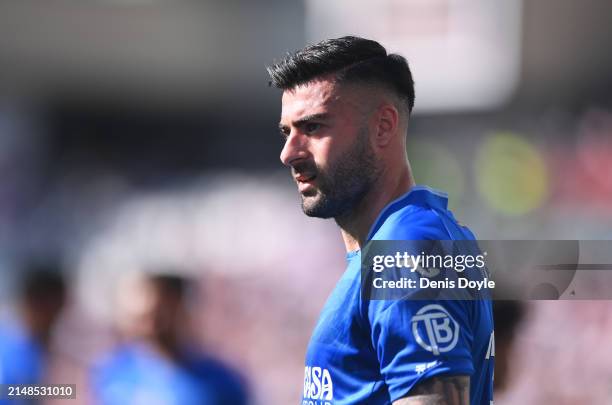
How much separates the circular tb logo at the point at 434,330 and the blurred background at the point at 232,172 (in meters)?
2.29

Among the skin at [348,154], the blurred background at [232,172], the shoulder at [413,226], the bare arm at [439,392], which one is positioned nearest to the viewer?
the bare arm at [439,392]

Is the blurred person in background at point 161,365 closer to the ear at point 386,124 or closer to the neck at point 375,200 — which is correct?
the neck at point 375,200

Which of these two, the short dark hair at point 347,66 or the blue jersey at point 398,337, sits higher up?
the short dark hair at point 347,66

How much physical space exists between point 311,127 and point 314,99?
81 millimetres

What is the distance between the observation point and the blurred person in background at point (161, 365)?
161 inches

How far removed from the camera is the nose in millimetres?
2291

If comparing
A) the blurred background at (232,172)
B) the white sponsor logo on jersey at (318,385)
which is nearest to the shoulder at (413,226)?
the white sponsor logo on jersey at (318,385)

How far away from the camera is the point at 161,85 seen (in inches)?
212

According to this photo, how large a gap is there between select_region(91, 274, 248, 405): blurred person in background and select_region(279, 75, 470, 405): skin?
6.58 ft

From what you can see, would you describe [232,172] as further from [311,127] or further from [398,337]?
[398,337]

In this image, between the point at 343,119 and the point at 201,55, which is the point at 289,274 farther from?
the point at 343,119

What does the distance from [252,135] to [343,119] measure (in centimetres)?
280

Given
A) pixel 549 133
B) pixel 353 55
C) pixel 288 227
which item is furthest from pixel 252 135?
pixel 353 55

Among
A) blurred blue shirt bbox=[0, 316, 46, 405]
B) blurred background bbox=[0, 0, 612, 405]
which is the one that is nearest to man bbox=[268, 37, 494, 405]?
blurred background bbox=[0, 0, 612, 405]
